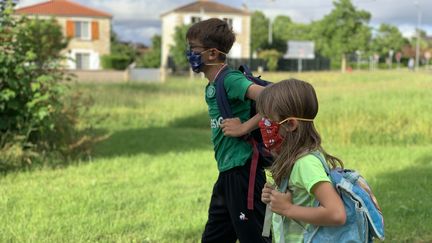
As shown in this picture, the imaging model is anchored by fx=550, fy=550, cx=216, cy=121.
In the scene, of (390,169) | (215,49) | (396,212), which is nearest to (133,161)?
(390,169)

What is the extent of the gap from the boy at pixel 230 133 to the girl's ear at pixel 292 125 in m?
0.74

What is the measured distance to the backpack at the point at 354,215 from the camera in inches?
89.6

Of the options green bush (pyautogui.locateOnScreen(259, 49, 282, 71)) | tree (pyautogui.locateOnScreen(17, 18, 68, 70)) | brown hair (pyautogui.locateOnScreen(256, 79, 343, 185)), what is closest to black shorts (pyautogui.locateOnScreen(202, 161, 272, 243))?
brown hair (pyautogui.locateOnScreen(256, 79, 343, 185))

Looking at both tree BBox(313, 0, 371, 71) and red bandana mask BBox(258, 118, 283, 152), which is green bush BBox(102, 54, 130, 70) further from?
red bandana mask BBox(258, 118, 283, 152)

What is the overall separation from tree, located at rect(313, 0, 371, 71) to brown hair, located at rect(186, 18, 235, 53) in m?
58.7

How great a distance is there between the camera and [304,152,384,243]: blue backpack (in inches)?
89.5

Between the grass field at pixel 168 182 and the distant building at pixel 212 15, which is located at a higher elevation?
the distant building at pixel 212 15

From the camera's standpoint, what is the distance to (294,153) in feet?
7.80

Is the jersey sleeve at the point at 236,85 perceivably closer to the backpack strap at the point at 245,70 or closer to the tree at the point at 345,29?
the backpack strap at the point at 245,70

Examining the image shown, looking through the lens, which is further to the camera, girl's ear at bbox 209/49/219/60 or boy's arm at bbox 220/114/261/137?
girl's ear at bbox 209/49/219/60

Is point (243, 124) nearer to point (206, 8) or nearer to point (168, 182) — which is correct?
point (168, 182)

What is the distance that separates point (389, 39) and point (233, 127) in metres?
76.8

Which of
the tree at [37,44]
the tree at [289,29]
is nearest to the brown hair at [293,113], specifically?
the tree at [37,44]

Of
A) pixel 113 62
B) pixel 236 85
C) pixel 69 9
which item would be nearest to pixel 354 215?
pixel 236 85
